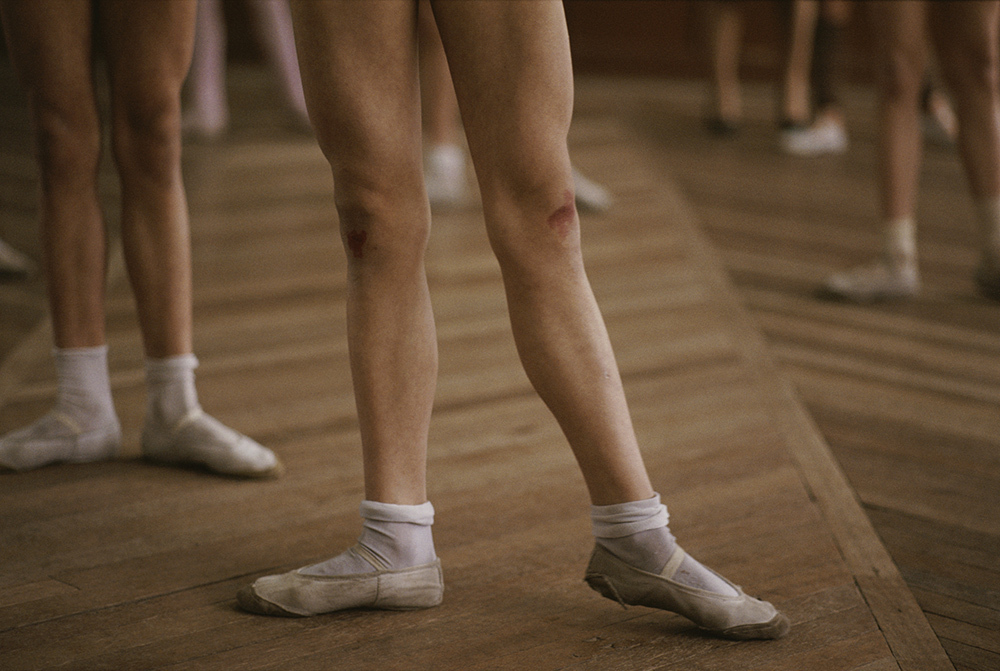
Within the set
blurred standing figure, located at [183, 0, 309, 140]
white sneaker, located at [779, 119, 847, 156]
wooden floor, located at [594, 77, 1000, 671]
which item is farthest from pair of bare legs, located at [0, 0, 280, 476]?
white sneaker, located at [779, 119, 847, 156]

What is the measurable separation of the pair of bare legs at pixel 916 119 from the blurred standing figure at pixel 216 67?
2.28 m

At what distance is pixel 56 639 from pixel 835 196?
258 centimetres

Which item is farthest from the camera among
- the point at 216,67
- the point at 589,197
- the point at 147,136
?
the point at 216,67

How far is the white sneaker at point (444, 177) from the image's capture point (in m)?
2.90

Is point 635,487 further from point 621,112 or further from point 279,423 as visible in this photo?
point 621,112

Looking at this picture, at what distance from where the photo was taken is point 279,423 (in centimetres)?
163

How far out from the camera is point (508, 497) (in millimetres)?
1395

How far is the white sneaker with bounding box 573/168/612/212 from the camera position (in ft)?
9.27

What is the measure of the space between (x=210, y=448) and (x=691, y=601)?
2.46 ft

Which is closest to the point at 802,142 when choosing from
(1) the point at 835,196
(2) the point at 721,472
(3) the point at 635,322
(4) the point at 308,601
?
(1) the point at 835,196

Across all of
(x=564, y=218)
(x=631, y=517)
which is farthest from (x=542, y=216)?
(x=631, y=517)

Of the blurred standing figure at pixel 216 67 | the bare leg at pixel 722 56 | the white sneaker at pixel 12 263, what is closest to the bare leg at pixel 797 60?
the bare leg at pixel 722 56

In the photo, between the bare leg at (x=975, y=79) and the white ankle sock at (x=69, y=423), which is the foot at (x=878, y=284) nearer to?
the bare leg at (x=975, y=79)

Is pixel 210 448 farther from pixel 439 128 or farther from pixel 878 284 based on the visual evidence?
pixel 439 128
